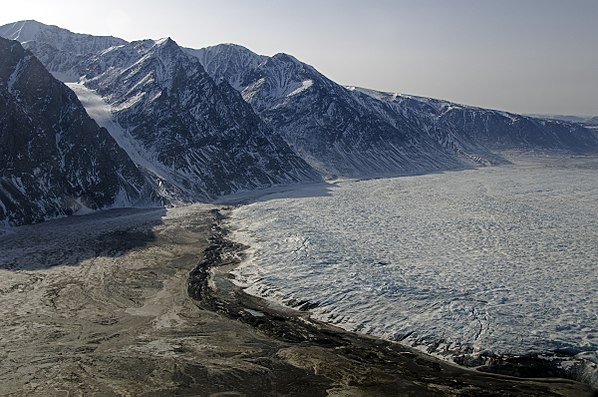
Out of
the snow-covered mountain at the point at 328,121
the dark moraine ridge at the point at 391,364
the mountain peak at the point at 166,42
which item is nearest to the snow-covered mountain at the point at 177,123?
the mountain peak at the point at 166,42

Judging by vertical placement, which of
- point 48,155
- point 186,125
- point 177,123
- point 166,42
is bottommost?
point 48,155

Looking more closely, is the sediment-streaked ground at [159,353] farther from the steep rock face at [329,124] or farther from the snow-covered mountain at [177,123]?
the steep rock face at [329,124]

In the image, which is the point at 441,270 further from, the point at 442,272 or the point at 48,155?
the point at 48,155

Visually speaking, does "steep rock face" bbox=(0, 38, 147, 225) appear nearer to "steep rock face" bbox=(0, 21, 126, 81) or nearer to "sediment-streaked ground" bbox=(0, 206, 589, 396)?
"sediment-streaked ground" bbox=(0, 206, 589, 396)

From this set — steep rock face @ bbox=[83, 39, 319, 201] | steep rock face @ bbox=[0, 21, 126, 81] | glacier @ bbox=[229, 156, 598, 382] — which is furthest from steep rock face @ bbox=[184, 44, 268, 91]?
glacier @ bbox=[229, 156, 598, 382]

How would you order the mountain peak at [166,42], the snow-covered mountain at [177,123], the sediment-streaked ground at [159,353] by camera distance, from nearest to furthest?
the sediment-streaked ground at [159,353] < the snow-covered mountain at [177,123] < the mountain peak at [166,42]

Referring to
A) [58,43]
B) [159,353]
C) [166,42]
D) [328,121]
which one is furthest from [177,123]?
[58,43]
